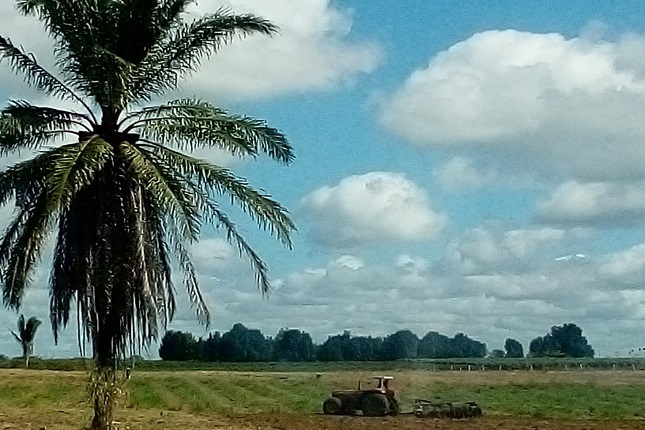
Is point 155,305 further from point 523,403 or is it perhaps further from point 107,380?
point 523,403

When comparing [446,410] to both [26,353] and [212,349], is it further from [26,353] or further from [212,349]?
[26,353]

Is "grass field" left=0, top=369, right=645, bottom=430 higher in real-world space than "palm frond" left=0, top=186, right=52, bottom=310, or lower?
lower

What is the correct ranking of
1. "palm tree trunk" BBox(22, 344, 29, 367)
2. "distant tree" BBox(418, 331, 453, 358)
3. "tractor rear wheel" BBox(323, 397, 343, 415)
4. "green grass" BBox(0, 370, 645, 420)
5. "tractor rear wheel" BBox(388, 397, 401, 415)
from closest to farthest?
"tractor rear wheel" BBox(388, 397, 401, 415), "tractor rear wheel" BBox(323, 397, 343, 415), "green grass" BBox(0, 370, 645, 420), "distant tree" BBox(418, 331, 453, 358), "palm tree trunk" BBox(22, 344, 29, 367)

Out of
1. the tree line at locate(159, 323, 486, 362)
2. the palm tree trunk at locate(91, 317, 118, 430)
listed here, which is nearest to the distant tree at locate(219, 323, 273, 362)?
the tree line at locate(159, 323, 486, 362)

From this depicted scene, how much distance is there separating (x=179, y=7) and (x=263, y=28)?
189 cm

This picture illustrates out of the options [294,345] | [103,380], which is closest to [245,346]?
[294,345]

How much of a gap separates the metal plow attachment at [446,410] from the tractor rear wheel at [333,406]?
296cm

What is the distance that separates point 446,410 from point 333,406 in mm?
4362

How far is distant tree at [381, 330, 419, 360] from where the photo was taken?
2100 inches

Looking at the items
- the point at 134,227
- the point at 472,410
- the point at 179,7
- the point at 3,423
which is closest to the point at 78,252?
the point at 134,227

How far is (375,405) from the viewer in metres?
39.7

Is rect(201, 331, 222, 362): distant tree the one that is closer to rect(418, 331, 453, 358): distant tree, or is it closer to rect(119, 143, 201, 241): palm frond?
rect(418, 331, 453, 358): distant tree

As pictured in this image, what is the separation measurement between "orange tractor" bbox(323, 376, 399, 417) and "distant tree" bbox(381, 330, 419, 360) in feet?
39.6

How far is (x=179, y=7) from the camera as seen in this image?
22.9 m
